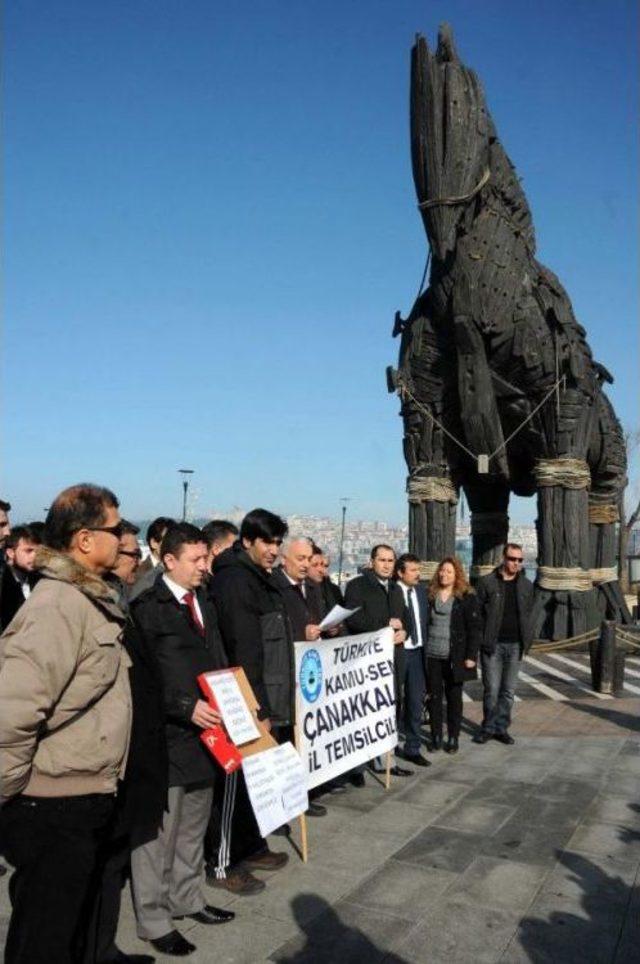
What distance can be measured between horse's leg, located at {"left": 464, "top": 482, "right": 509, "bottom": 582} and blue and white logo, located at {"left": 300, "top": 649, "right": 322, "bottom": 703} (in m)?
12.3

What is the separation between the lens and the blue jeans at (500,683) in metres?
7.88

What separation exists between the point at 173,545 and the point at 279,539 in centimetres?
102

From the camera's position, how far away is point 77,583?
2.73m

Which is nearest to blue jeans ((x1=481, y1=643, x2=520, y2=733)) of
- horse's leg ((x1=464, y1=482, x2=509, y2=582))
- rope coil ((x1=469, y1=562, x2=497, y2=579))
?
horse's leg ((x1=464, y1=482, x2=509, y2=582))

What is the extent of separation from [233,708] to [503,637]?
14.5 feet

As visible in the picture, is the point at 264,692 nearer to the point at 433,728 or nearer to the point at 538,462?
the point at 433,728

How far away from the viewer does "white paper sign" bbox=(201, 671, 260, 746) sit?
405cm

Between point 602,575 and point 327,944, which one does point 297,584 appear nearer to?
point 327,944

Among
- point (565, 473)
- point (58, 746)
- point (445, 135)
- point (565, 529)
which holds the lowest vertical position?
point (58, 746)

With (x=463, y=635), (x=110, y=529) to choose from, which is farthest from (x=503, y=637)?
(x=110, y=529)

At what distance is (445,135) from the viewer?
1238 cm

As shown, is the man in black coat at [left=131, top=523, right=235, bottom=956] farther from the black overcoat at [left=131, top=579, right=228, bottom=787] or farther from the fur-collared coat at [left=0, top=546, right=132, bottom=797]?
the fur-collared coat at [left=0, top=546, right=132, bottom=797]

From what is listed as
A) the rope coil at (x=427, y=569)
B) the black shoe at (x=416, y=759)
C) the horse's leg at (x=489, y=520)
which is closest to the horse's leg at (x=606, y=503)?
the horse's leg at (x=489, y=520)

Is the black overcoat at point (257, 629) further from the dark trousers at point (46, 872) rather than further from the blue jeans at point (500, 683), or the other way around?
the blue jeans at point (500, 683)
